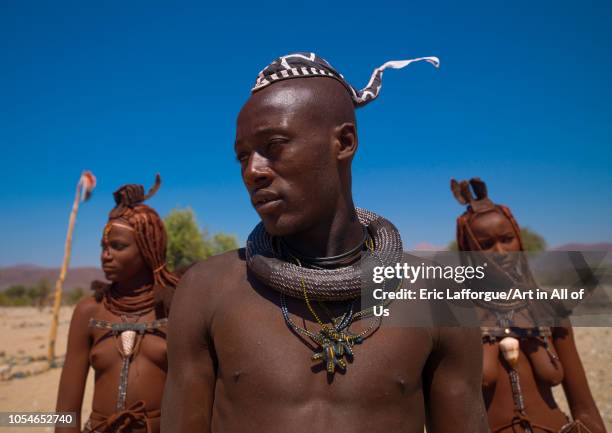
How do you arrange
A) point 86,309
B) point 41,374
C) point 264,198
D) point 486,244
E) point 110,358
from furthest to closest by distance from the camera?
point 41,374 < point 86,309 < point 486,244 < point 110,358 < point 264,198

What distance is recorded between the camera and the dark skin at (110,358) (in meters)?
3.61

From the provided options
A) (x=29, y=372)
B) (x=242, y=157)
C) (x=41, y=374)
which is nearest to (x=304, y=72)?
(x=242, y=157)

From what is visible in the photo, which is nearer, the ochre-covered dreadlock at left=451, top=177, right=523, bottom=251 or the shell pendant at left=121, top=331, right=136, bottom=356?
the shell pendant at left=121, top=331, right=136, bottom=356

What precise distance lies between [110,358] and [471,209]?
10.1ft

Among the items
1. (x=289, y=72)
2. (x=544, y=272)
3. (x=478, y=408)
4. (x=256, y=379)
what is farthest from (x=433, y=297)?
(x=544, y=272)

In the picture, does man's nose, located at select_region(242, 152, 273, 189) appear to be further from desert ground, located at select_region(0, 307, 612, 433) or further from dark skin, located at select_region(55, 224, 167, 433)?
desert ground, located at select_region(0, 307, 612, 433)

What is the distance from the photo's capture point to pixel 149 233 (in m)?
4.14

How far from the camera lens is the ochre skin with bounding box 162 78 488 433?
5.64 feet

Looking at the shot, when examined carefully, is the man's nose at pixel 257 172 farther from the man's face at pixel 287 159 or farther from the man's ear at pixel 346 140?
the man's ear at pixel 346 140

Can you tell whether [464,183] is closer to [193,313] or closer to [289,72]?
[289,72]

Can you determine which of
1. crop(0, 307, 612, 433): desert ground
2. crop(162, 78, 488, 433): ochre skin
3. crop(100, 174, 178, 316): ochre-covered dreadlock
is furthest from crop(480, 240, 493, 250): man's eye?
crop(0, 307, 612, 433): desert ground

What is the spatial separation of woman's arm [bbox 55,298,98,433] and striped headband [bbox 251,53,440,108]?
2.78 m

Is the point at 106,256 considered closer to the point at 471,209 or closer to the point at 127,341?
the point at 127,341

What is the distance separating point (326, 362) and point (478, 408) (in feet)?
2.21
